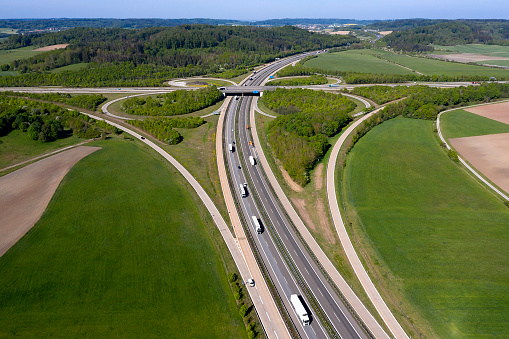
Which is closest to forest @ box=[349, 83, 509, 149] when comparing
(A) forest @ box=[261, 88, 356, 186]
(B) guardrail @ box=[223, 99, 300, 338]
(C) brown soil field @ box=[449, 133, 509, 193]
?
(A) forest @ box=[261, 88, 356, 186]

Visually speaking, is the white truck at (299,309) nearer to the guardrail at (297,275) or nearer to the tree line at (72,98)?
the guardrail at (297,275)

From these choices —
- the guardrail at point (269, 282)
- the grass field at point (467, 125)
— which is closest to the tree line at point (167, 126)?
the guardrail at point (269, 282)

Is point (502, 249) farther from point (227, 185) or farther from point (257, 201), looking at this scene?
point (227, 185)

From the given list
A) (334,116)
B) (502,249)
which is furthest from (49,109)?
(502,249)

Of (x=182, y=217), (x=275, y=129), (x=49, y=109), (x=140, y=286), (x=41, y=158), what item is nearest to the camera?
(x=140, y=286)

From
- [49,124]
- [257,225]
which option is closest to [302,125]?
[257,225]

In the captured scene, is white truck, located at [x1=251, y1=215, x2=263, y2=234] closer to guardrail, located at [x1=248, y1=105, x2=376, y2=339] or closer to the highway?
the highway
